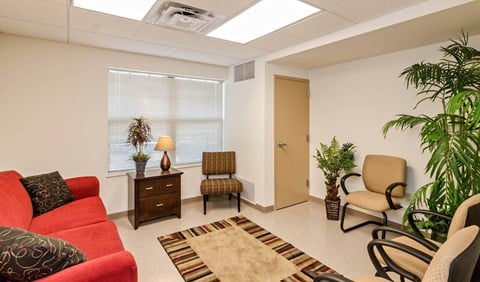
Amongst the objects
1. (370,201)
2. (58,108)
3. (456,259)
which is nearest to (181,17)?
(58,108)

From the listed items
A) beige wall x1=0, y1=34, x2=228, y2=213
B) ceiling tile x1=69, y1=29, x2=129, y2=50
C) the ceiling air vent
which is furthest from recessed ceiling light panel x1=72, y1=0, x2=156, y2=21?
beige wall x1=0, y1=34, x2=228, y2=213

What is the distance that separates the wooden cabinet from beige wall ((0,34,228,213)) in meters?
0.45

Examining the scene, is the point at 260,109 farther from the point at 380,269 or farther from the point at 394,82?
A: the point at 380,269

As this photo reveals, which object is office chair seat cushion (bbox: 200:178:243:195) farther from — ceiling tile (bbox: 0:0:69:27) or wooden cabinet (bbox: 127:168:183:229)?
ceiling tile (bbox: 0:0:69:27)

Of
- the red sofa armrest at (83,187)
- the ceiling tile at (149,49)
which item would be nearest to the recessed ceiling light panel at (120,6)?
the ceiling tile at (149,49)

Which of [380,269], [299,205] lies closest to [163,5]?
[380,269]

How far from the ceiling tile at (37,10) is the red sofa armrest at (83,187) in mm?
1675

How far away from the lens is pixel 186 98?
408 cm

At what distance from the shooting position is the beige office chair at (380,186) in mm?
2742

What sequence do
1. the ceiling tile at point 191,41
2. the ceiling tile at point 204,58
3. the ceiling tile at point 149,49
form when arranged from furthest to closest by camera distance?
the ceiling tile at point 204,58
the ceiling tile at point 149,49
the ceiling tile at point 191,41

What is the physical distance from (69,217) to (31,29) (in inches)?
79.3

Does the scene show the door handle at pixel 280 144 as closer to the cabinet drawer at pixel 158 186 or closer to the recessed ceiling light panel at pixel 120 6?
the cabinet drawer at pixel 158 186

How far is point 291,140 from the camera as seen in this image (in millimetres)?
4023

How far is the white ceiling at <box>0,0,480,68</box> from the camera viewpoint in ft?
6.85
